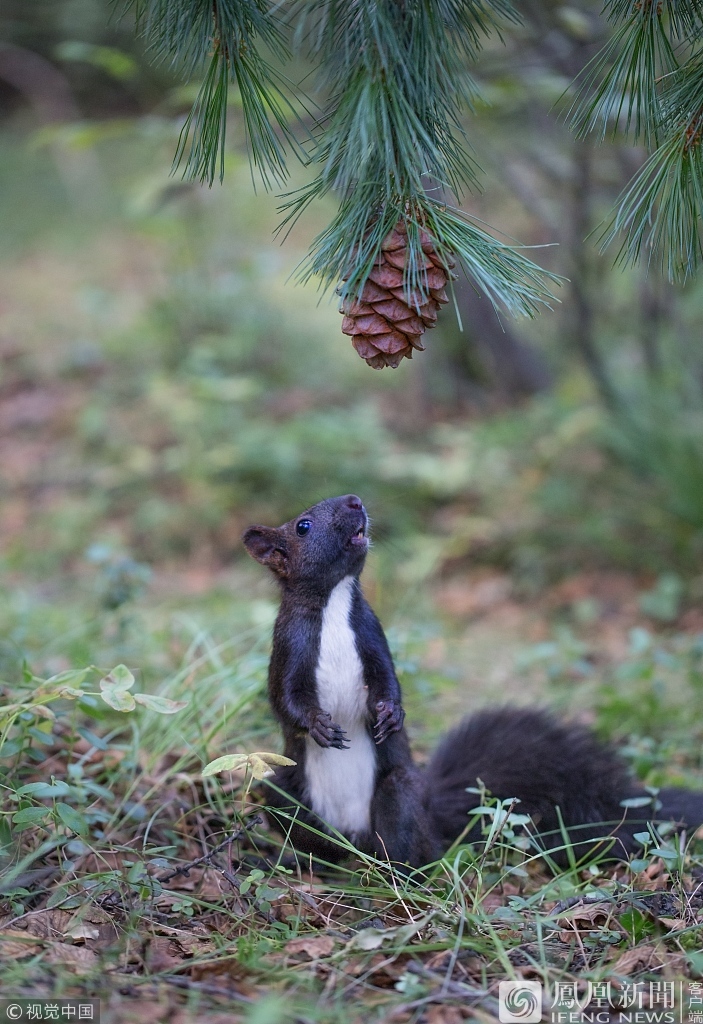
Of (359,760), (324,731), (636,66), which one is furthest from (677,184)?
(359,760)

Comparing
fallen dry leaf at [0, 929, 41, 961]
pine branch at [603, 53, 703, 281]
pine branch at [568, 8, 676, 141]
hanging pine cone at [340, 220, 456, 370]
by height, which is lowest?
fallen dry leaf at [0, 929, 41, 961]

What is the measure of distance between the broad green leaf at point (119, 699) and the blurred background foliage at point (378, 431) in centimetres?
133

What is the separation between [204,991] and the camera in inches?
80.3

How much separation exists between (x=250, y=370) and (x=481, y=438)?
2397 mm

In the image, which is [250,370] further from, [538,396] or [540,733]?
[540,733]

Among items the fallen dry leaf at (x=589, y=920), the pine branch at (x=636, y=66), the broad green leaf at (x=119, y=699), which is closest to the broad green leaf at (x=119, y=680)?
the broad green leaf at (x=119, y=699)

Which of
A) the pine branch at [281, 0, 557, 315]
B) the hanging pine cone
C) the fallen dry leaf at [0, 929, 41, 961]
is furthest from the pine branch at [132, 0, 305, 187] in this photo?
the fallen dry leaf at [0, 929, 41, 961]

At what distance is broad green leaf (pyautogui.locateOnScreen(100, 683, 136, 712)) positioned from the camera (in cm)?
254

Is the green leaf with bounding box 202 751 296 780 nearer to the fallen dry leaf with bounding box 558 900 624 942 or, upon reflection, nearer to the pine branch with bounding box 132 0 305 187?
the fallen dry leaf with bounding box 558 900 624 942

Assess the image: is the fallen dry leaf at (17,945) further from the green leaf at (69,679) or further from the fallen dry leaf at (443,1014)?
the fallen dry leaf at (443,1014)

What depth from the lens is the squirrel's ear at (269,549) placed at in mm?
3037

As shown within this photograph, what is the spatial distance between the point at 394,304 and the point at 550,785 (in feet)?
5.69

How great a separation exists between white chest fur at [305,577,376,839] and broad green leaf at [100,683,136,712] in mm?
600

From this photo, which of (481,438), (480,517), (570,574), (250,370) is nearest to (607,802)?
(570,574)
